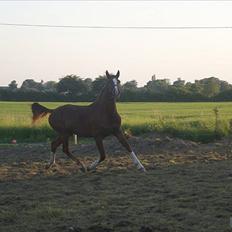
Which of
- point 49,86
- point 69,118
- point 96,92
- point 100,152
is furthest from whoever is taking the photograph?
point 49,86

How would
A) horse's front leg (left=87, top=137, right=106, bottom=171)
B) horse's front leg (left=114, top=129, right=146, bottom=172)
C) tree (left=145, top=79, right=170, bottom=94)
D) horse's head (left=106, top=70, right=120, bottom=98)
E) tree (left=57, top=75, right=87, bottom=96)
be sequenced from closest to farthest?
horse's head (left=106, top=70, right=120, bottom=98) → horse's front leg (left=114, top=129, right=146, bottom=172) → horse's front leg (left=87, top=137, right=106, bottom=171) → tree (left=57, top=75, right=87, bottom=96) → tree (left=145, top=79, right=170, bottom=94)

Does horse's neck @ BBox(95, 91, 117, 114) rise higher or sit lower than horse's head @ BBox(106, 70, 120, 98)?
lower

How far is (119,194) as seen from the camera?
30.3 ft

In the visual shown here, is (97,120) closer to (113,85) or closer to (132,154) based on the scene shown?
(113,85)

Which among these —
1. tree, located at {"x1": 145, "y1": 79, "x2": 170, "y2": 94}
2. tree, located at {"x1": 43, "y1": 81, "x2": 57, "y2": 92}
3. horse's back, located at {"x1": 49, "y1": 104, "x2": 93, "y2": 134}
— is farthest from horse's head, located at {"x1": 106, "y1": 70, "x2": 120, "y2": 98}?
tree, located at {"x1": 145, "y1": 79, "x2": 170, "y2": 94}

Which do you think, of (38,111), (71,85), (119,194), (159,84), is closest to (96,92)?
(71,85)

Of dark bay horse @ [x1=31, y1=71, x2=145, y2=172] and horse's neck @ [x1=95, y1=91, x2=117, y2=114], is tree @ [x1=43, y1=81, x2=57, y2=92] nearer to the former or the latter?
dark bay horse @ [x1=31, y1=71, x2=145, y2=172]

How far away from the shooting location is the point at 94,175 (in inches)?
462

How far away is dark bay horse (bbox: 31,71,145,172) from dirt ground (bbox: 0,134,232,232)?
23.1 inches

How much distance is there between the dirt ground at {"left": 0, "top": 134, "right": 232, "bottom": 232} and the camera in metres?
6.99

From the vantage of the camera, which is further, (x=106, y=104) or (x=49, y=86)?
(x=49, y=86)

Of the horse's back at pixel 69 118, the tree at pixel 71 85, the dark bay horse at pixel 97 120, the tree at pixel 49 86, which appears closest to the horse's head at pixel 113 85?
the dark bay horse at pixel 97 120

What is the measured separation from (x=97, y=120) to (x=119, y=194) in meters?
3.40

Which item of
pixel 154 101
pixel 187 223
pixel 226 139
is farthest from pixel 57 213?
pixel 154 101
